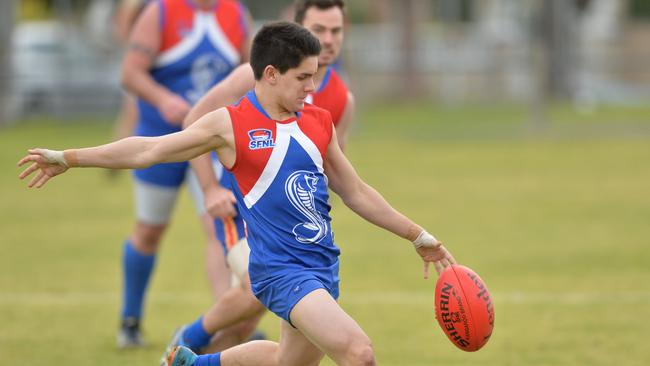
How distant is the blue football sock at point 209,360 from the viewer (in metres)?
5.07

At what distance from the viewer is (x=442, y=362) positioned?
6559 mm

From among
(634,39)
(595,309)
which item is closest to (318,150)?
(595,309)

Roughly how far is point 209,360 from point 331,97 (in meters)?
1.56

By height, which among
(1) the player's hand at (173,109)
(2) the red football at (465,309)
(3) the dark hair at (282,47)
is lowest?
(2) the red football at (465,309)

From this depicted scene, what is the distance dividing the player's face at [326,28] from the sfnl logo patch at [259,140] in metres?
1.13

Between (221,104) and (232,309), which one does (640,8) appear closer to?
(221,104)

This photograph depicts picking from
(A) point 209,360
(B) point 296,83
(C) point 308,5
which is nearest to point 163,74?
(C) point 308,5

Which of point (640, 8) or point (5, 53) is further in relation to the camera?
point (5, 53)

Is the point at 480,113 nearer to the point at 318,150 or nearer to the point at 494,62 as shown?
the point at 494,62

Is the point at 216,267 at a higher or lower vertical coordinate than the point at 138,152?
lower

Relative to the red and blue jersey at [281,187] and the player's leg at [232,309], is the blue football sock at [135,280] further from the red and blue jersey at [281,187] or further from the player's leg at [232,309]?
the red and blue jersey at [281,187]

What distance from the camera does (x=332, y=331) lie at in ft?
14.4

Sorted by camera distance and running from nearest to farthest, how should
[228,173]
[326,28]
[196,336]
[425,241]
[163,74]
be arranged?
[425,241] < [228,173] < [326,28] < [196,336] < [163,74]

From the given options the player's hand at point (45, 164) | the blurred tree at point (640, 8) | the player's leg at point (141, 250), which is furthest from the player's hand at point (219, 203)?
the blurred tree at point (640, 8)
